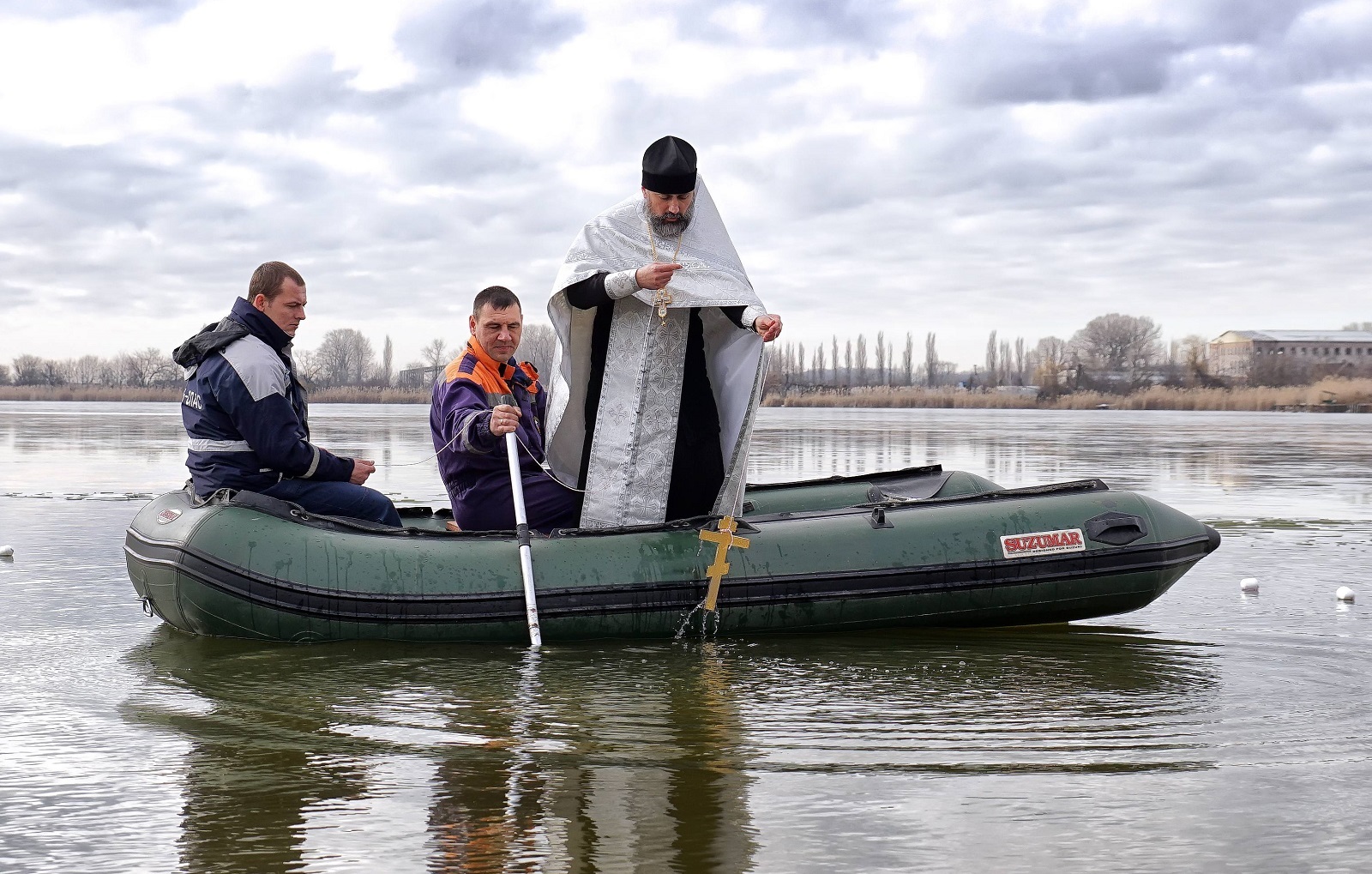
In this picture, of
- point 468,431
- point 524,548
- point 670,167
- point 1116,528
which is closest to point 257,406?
point 468,431

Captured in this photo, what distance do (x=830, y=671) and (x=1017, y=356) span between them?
93.9 m

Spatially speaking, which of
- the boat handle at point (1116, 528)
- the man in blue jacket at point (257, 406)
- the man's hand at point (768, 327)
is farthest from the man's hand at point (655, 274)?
the boat handle at point (1116, 528)

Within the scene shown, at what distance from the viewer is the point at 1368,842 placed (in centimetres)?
327

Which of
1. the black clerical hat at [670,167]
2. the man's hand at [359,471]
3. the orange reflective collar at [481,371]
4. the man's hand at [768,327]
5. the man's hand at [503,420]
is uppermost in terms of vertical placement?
the black clerical hat at [670,167]

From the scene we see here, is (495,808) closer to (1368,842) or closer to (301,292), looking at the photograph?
(1368,842)

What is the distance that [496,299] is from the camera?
629cm

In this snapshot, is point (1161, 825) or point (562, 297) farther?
point (562, 297)

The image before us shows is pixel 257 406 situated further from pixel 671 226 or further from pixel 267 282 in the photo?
pixel 671 226

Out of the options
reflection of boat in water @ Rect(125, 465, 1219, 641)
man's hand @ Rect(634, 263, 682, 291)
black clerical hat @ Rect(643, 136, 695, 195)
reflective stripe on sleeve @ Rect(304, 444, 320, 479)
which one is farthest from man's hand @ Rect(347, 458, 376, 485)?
black clerical hat @ Rect(643, 136, 695, 195)

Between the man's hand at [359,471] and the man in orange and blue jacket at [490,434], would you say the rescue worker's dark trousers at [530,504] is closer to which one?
the man in orange and blue jacket at [490,434]

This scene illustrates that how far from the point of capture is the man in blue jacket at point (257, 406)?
19.7 ft

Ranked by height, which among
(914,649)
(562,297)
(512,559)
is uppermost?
(562,297)

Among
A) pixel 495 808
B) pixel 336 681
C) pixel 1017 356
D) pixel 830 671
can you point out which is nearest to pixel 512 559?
pixel 336 681

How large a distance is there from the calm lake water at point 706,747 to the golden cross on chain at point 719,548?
23 cm
